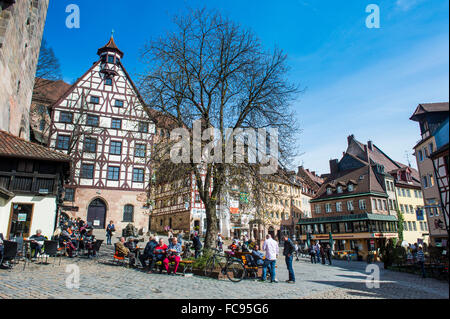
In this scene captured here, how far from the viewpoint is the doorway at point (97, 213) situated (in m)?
33.4

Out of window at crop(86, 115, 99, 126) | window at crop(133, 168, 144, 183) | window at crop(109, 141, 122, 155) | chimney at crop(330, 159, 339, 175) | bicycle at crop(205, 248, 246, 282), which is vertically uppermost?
window at crop(86, 115, 99, 126)

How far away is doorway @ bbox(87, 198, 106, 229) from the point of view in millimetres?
33375

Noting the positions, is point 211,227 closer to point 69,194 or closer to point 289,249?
point 289,249

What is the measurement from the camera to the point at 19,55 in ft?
72.1

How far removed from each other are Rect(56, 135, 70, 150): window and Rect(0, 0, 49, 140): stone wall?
7.27 metres

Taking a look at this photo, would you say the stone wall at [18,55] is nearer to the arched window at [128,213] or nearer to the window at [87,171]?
the window at [87,171]

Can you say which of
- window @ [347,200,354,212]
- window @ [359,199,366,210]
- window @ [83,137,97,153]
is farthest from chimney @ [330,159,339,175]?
window @ [83,137,97,153]

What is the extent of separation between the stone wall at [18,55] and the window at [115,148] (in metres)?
9.82

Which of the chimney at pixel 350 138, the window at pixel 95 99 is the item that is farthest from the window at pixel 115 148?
the chimney at pixel 350 138

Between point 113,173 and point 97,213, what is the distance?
463 cm

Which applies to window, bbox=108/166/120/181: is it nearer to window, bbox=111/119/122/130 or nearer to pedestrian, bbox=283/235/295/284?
window, bbox=111/119/122/130

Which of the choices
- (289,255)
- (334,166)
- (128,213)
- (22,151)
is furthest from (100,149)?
(334,166)
